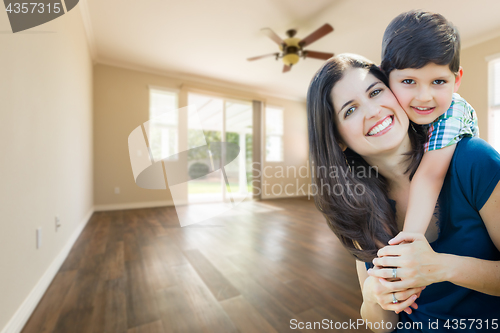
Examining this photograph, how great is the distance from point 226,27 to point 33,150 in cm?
308

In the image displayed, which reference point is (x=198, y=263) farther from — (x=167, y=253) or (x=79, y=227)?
(x=79, y=227)

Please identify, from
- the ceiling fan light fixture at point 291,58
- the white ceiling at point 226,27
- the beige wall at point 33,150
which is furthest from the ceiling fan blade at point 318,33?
the beige wall at point 33,150

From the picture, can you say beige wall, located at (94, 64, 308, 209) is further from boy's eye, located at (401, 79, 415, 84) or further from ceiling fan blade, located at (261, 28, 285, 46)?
boy's eye, located at (401, 79, 415, 84)

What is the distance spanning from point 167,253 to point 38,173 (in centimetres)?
131

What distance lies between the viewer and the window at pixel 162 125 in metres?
5.07

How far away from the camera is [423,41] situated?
31cm

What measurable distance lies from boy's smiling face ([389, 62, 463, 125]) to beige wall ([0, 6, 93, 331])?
1.59m

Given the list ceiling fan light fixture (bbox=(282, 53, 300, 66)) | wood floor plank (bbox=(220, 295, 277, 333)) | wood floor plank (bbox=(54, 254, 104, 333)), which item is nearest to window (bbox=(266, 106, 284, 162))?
ceiling fan light fixture (bbox=(282, 53, 300, 66))

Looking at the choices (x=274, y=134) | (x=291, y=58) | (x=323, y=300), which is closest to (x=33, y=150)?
(x=323, y=300)

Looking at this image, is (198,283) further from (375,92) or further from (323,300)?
(375,92)

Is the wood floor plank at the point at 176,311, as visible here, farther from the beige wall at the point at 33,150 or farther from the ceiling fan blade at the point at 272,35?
the ceiling fan blade at the point at 272,35

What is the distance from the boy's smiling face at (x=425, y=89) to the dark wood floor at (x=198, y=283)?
4.46 ft

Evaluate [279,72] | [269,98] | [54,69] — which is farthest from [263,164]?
[54,69]

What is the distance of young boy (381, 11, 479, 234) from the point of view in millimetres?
314
